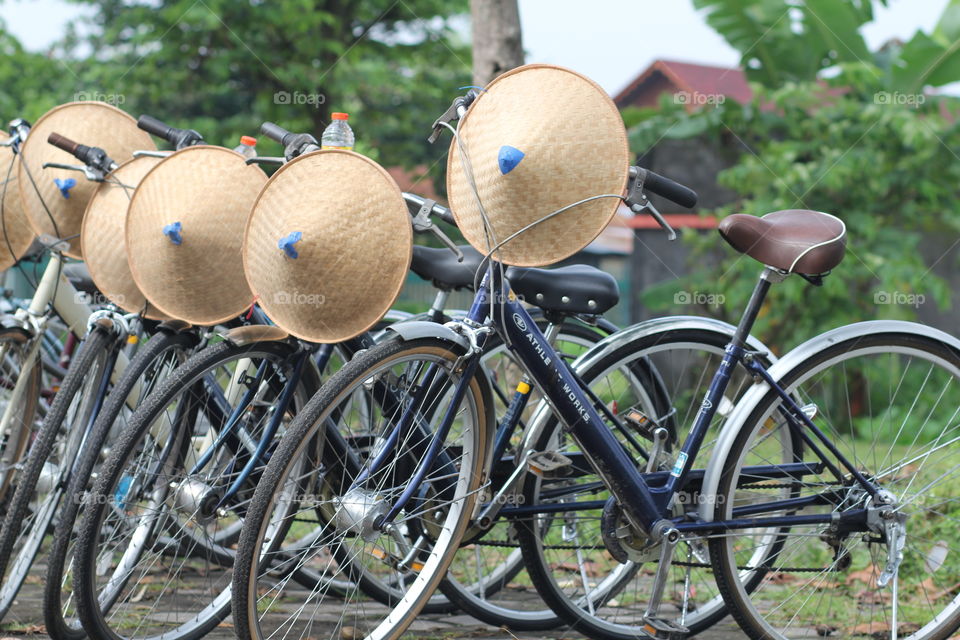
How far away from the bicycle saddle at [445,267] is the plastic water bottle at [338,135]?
0.42 meters

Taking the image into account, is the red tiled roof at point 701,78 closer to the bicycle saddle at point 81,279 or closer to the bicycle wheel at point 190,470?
the bicycle saddle at point 81,279

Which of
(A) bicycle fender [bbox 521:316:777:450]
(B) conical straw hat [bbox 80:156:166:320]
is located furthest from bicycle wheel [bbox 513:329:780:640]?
(B) conical straw hat [bbox 80:156:166:320]

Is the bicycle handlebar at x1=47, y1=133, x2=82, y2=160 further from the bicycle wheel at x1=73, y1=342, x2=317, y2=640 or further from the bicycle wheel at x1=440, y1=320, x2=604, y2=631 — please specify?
the bicycle wheel at x1=440, y1=320, x2=604, y2=631

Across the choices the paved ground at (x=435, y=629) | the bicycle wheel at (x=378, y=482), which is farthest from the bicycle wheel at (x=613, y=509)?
the bicycle wheel at (x=378, y=482)

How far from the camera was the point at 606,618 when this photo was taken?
3369 millimetres

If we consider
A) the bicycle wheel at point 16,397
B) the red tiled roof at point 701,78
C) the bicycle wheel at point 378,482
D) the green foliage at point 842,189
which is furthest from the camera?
the red tiled roof at point 701,78

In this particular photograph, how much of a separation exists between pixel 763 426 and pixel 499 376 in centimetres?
131

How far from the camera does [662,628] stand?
2.79 m

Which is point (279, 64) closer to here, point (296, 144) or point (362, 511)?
point (296, 144)

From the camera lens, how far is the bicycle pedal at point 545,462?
2893 mm

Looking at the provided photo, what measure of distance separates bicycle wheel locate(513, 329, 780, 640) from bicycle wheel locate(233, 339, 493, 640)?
0.31 m

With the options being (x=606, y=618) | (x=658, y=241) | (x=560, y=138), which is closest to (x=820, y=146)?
(x=658, y=241)

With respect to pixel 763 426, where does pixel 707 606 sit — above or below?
below

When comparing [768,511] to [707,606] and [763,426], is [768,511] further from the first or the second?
[707,606]
